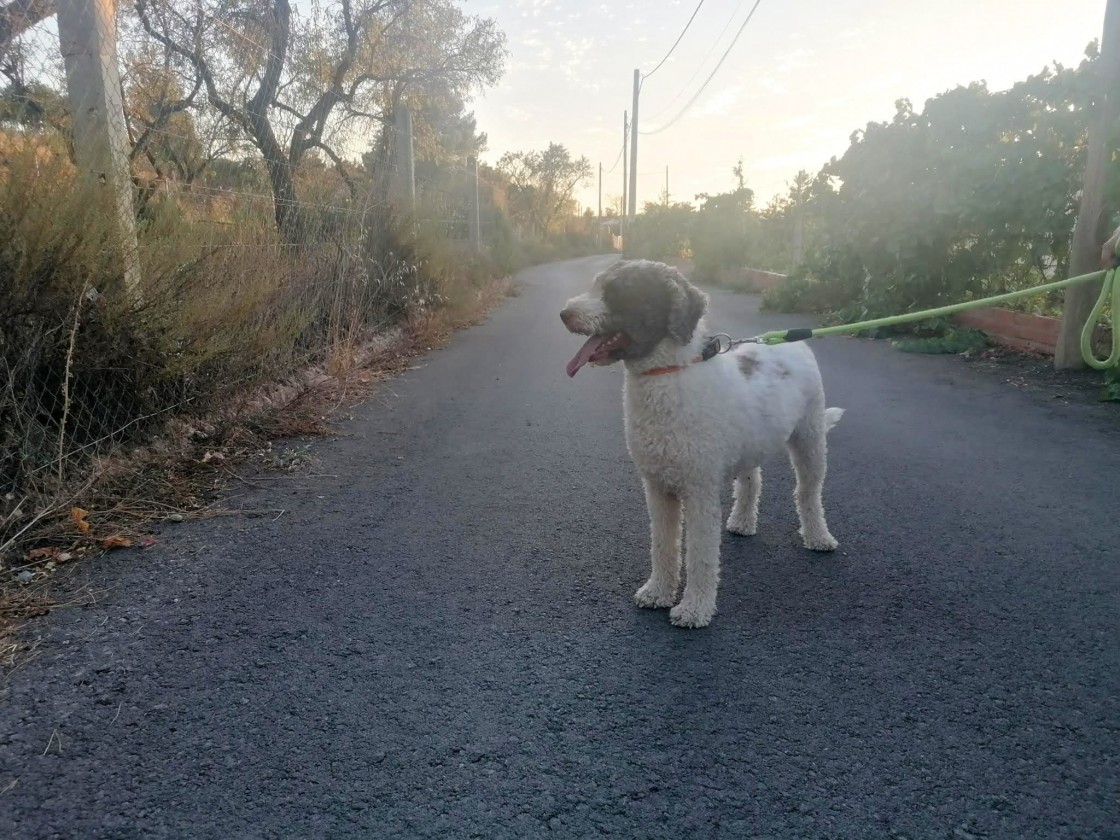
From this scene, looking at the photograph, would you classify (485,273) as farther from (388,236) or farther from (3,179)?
(3,179)

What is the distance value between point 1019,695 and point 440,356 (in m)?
8.68

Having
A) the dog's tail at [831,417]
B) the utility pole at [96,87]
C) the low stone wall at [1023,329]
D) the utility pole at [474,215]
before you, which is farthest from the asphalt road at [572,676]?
the utility pole at [474,215]

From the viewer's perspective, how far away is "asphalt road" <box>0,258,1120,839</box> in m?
1.98

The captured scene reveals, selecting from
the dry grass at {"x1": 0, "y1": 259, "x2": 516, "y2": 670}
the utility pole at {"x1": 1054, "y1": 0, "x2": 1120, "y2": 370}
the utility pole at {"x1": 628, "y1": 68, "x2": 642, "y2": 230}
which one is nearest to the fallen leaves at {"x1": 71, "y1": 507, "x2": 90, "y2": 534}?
the dry grass at {"x1": 0, "y1": 259, "x2": 516, "y2": 670}

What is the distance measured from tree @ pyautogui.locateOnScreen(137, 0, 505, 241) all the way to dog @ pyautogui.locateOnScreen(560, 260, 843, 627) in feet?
18.1

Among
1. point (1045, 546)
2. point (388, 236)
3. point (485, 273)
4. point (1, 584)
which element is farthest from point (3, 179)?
point (485, 273)

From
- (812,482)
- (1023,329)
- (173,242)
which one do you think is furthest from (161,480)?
(1023,329)

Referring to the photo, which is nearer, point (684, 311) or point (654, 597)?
point (684, 311)

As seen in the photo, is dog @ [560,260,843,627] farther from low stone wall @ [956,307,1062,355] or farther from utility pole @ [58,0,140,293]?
low stone wall @ [956,307,1062,355]

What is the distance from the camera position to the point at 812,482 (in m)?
3.74

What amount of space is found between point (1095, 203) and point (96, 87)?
29.9 feet

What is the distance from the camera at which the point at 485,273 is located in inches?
747

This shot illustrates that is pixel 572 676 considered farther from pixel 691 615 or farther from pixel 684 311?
pixel 684 311

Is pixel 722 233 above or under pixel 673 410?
above
